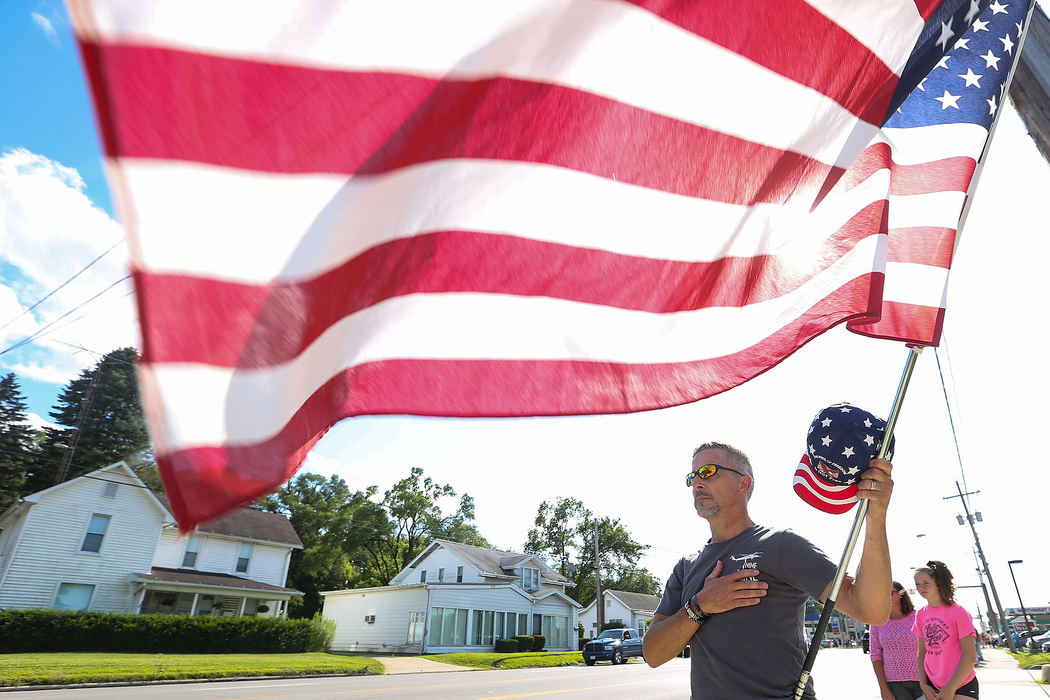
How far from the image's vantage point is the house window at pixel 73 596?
26.5 metres

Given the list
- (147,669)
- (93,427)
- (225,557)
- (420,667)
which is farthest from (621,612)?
(93,427)

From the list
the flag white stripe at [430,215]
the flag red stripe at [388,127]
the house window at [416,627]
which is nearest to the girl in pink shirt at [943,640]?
the flag white stripe at [430,215]

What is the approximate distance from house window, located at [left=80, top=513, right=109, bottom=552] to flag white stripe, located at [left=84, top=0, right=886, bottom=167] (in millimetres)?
34092

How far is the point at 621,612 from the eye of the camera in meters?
56.6

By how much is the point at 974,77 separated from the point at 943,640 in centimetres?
397

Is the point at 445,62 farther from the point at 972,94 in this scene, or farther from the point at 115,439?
the point at 115,439

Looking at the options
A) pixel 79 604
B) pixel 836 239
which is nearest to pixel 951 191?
pixel 836 239

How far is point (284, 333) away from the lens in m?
1.39

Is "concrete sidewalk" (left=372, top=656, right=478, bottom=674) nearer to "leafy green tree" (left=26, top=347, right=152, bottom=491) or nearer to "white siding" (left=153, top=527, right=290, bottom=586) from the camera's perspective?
"white siding" (left=153, top=527, right=290, bottom=586)

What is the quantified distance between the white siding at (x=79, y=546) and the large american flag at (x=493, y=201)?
32683 millimetres

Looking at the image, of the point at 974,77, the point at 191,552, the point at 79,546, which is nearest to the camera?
the point at 974,77

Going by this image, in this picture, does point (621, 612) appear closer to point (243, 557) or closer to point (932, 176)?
point (243, 557)

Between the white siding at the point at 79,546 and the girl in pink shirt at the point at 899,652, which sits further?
the white siding at the point at 79,546

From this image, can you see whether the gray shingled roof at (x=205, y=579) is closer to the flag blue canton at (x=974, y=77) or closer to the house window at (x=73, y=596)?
the house window at (x=73, y=596)
